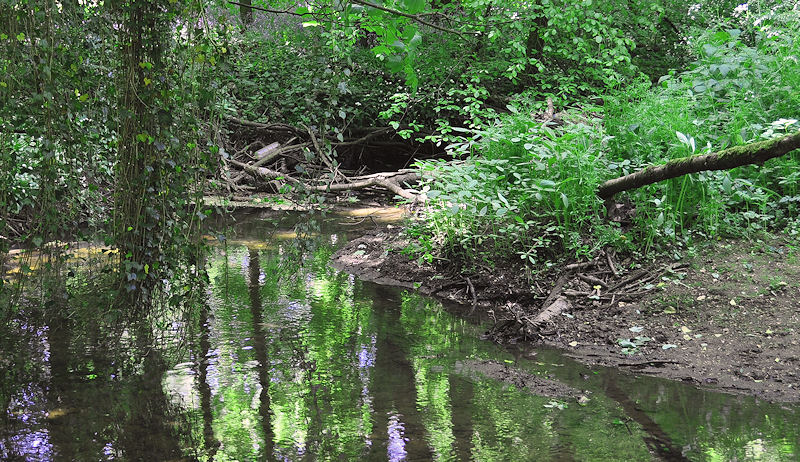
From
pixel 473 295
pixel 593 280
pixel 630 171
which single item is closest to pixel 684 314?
pixel 593 280

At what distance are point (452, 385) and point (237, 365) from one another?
1.30 meters

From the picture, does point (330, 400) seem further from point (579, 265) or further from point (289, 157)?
point (289, 157)

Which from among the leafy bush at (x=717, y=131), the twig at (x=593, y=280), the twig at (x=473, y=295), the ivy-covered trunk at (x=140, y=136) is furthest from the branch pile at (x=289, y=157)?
the ivy-covered trunk at (x=140, y=136)

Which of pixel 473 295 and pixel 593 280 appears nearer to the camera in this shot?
pixel 593 280

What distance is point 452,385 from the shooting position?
3.92 metres

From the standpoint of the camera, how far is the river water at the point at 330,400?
3104 mm

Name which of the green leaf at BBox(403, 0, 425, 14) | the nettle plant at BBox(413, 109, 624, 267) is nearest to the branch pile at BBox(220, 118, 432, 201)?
the nettle plant at BBox(413, 109, 624, 267)

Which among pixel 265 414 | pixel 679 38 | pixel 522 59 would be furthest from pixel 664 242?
pixel 679 38

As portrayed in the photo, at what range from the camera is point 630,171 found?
5.77m

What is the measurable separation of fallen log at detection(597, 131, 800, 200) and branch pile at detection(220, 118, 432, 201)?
187 inches

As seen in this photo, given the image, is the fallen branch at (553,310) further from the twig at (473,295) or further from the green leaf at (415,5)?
the green leaf at (415,5)

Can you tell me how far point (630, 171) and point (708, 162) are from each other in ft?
3.14

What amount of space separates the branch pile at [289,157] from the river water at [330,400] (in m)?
5.51

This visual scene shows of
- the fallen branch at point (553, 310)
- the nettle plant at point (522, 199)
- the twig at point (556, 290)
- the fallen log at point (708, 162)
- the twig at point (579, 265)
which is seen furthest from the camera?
the nettle plant at point (522, 199)
